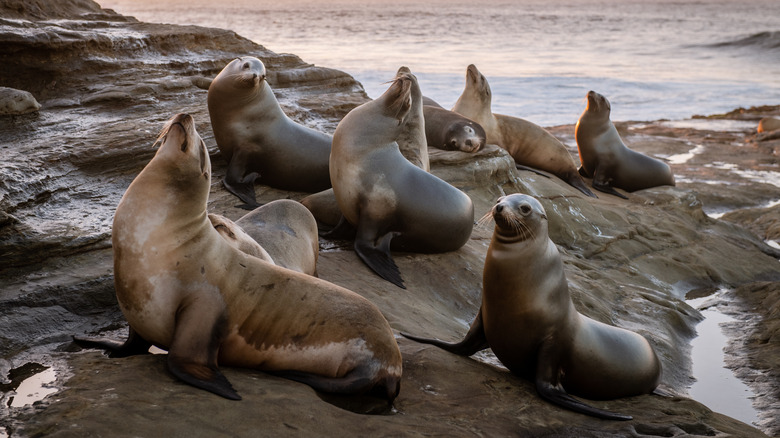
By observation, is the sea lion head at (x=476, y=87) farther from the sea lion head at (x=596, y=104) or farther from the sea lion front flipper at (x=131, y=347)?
the sea lion front flipper at (x=131, y=347)

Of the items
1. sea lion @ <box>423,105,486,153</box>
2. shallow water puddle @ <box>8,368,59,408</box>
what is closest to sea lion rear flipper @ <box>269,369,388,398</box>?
shallow water puddle @ <box>8,368,59,408</box>

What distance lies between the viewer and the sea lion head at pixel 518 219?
4211 mm

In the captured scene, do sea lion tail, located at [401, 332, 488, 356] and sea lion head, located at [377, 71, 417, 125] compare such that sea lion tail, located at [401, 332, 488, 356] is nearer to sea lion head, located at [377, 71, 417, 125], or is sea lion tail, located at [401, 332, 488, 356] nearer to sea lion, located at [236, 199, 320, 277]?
sea lion, located at [236, 199, 320, 277]

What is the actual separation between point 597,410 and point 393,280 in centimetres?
181

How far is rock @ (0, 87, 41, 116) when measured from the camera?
7285 mm

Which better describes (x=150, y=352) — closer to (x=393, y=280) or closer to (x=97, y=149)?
(x=393, y=280)

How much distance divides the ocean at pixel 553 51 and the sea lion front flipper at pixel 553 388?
90.9 inches

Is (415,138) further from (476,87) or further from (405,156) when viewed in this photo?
(476,87)

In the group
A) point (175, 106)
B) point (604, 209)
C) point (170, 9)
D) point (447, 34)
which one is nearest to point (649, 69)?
point (447, 34)

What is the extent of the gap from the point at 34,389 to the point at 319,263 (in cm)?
242

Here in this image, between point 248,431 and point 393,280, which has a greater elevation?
point 248,431

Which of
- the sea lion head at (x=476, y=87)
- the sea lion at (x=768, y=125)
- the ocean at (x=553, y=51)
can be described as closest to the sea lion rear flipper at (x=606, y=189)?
the sea lion head at (x=476, y=87)

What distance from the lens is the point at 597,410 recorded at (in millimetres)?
4055

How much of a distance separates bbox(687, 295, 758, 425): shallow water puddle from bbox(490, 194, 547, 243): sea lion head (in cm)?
210
